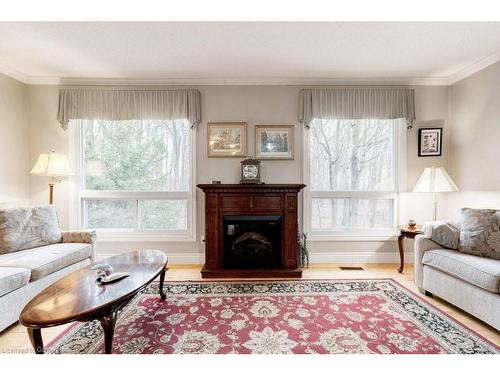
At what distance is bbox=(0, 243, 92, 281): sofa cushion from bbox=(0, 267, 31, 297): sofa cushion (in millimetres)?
62

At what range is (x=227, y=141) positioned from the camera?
3.55 m

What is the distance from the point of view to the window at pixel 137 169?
142 inches

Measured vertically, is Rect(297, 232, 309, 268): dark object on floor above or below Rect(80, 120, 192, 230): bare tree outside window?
below

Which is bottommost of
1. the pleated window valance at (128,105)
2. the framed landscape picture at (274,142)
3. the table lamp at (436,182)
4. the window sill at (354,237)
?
the window sill at (354,237)

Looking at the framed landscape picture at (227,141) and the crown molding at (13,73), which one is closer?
the crown molding at (13,73)

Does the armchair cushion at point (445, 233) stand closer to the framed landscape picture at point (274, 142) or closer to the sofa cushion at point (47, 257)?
the framed landscape picture at point (274, 142)

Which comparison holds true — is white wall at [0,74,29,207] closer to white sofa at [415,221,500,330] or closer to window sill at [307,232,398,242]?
window sill at [307,232,398,242]

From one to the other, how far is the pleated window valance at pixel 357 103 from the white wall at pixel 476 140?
0.57 meters

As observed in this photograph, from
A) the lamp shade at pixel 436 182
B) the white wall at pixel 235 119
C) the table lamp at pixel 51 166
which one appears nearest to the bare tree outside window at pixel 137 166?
the white wall at pixel 235 119

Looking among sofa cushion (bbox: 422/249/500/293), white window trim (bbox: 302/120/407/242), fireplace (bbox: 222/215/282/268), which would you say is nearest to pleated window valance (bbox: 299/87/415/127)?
white window trim (bbox: 302/120/407/242)

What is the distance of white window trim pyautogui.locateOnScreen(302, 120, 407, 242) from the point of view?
3.57 m
